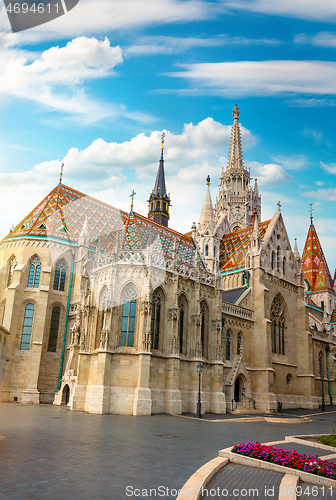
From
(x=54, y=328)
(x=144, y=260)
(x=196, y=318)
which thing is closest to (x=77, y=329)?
(x=54, y=328)

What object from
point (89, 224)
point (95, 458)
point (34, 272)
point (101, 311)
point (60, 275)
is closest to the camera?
point (95, 458)

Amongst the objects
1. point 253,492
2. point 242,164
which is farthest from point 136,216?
point 242,164

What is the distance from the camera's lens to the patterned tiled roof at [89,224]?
32159 mm

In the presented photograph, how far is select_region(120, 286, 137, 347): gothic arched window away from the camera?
79.2ft

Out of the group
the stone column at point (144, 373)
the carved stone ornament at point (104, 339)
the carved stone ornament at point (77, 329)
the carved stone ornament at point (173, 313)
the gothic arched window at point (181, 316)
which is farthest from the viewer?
the carved stone ornament at point (77, 329)

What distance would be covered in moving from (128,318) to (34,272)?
12.0 m

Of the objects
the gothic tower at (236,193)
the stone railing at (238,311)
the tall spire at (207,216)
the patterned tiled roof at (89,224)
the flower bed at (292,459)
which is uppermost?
the gothic tower at (236,193)

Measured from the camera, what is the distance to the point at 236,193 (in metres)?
67.4

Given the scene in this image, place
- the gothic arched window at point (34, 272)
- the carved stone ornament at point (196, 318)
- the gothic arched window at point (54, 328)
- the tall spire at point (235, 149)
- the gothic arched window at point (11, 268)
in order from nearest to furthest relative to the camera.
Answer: the carved stone ornament at point (196, 318), the gothic arched window at point (54, 328), the gothic arched window at point (34, 272), the gothic arched window at point (11, 268), the tall spire at point (235, 149)

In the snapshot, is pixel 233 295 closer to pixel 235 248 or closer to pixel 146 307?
pixel 235 248

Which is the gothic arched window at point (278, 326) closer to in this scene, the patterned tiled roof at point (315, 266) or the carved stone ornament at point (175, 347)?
the carved stone ornament at point (175, 347)

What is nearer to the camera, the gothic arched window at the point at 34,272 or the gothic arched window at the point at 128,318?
the gothic arched window at the point at 128,318

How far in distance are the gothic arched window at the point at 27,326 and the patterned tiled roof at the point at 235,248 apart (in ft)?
64.7

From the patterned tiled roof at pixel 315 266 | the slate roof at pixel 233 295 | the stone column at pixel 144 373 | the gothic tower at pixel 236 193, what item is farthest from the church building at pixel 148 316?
the patterned tiled roof at pixel 315 266
